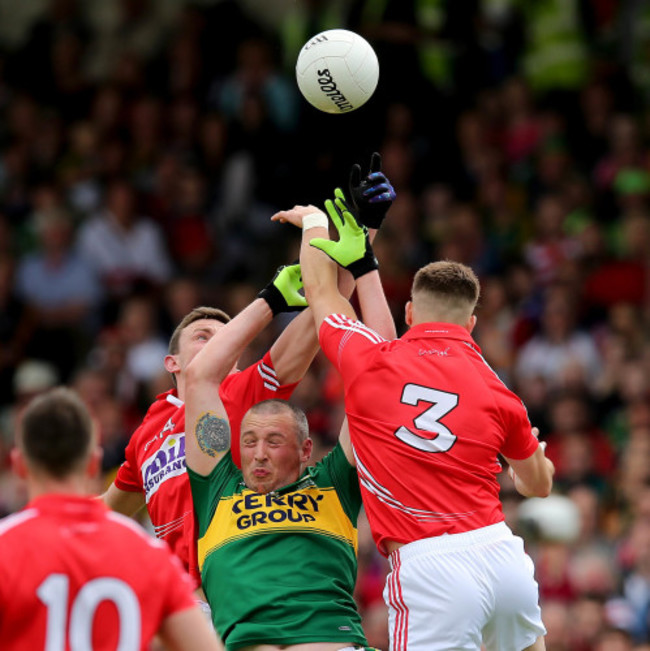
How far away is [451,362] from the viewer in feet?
20.4

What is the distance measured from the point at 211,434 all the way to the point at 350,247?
3.86 ft

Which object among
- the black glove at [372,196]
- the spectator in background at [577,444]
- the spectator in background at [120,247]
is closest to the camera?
the black glove at [372,196]

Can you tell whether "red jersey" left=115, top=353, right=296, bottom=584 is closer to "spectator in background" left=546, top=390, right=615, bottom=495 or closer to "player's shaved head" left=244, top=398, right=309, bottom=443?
"player's shaved head" left=244, top=398, right=309, bottom=443

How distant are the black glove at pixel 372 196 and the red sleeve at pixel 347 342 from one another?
673 millimetres

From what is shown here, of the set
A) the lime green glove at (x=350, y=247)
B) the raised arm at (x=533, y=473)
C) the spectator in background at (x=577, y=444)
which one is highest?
the lime green glove at (x=350, y=247)

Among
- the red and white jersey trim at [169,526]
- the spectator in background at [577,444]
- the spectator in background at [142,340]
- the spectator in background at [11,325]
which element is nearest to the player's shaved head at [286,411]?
the red and white jersey trim at [169,526]

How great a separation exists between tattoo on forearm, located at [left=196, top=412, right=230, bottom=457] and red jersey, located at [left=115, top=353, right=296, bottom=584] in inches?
20.3

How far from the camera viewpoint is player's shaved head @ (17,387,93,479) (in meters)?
4.55

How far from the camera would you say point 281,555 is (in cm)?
645

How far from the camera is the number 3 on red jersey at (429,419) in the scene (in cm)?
607

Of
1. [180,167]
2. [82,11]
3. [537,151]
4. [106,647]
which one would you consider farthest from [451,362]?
[82,11]

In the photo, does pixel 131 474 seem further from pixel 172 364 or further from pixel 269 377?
pixel 269 377

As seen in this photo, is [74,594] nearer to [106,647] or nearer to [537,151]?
[106,647]

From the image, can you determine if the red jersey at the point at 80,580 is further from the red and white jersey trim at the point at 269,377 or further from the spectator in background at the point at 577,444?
the spectator in background at the point at 577,444
